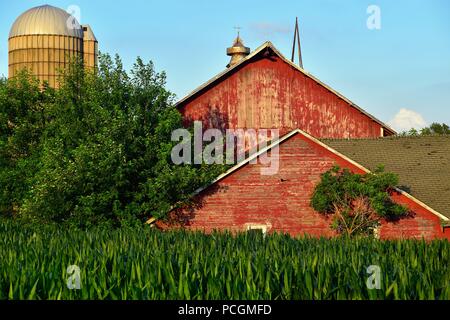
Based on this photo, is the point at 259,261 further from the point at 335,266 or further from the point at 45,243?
the point at 45,243

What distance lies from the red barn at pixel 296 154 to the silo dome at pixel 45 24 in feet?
59.0

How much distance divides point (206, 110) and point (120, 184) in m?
8.67

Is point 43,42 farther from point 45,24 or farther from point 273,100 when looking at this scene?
point 273,100

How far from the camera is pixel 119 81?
93.4 ft

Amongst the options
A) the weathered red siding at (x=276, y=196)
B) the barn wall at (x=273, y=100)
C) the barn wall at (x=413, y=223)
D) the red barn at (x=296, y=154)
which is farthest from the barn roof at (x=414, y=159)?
the weathered red siding at (x=276, y=196)

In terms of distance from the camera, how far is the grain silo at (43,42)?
47.1 meters

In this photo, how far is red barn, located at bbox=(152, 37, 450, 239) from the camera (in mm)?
26656

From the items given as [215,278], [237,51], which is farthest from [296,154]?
[237,51]

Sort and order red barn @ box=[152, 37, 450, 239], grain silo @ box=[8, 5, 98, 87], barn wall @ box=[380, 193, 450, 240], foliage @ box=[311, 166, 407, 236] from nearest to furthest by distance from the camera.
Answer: foliage @ box=[311, 166, 407, 236]
barn wall @ box=[380, 193, 450, 240]
red barn @ box=[152, 37, 450, 239]
grain silo @ box=[8, 5, 98, 87]

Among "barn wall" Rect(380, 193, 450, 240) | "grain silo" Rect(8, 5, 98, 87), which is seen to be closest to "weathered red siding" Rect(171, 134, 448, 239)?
"barn wall" Rect(380, 193, 450, 240)

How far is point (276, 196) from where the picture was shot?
26.9 metres

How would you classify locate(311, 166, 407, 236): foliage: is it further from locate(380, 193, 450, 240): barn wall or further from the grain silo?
the grain silo

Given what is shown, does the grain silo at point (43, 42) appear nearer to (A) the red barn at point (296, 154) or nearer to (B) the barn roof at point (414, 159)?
(A) the red barn at point (296, 154)

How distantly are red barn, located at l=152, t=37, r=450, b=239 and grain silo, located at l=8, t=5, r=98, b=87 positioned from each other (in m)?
16.4
